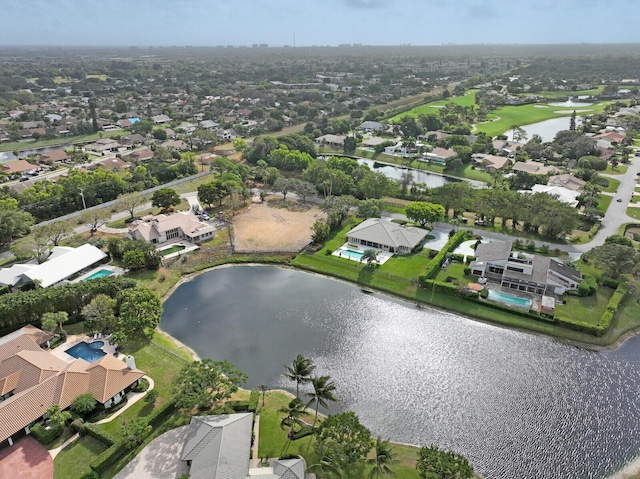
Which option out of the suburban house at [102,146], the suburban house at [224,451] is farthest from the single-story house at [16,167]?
the suburban house at [224,451]

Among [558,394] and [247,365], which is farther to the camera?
[247,365]

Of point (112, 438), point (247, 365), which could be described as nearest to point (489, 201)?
point (247, 365)

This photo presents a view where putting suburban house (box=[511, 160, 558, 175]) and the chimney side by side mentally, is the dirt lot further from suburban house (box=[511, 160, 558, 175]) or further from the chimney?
suburban house (box=[511, 160, 558, 175])

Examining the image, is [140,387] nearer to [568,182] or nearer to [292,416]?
[292,416]

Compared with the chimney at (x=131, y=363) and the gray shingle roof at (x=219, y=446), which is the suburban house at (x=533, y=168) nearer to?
the gray shingle roof at (x=219, y=446)

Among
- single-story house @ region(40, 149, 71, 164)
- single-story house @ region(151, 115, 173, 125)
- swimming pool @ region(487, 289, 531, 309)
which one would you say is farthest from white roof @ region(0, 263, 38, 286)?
single-story house @ region(151, 115, 173, 125)

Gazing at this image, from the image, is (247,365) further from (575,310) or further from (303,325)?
(575,310)

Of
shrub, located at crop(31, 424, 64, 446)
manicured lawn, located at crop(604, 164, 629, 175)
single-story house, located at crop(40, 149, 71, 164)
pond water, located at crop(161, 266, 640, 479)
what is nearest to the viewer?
shrub, located at crop(31, 424, 64, 446)
